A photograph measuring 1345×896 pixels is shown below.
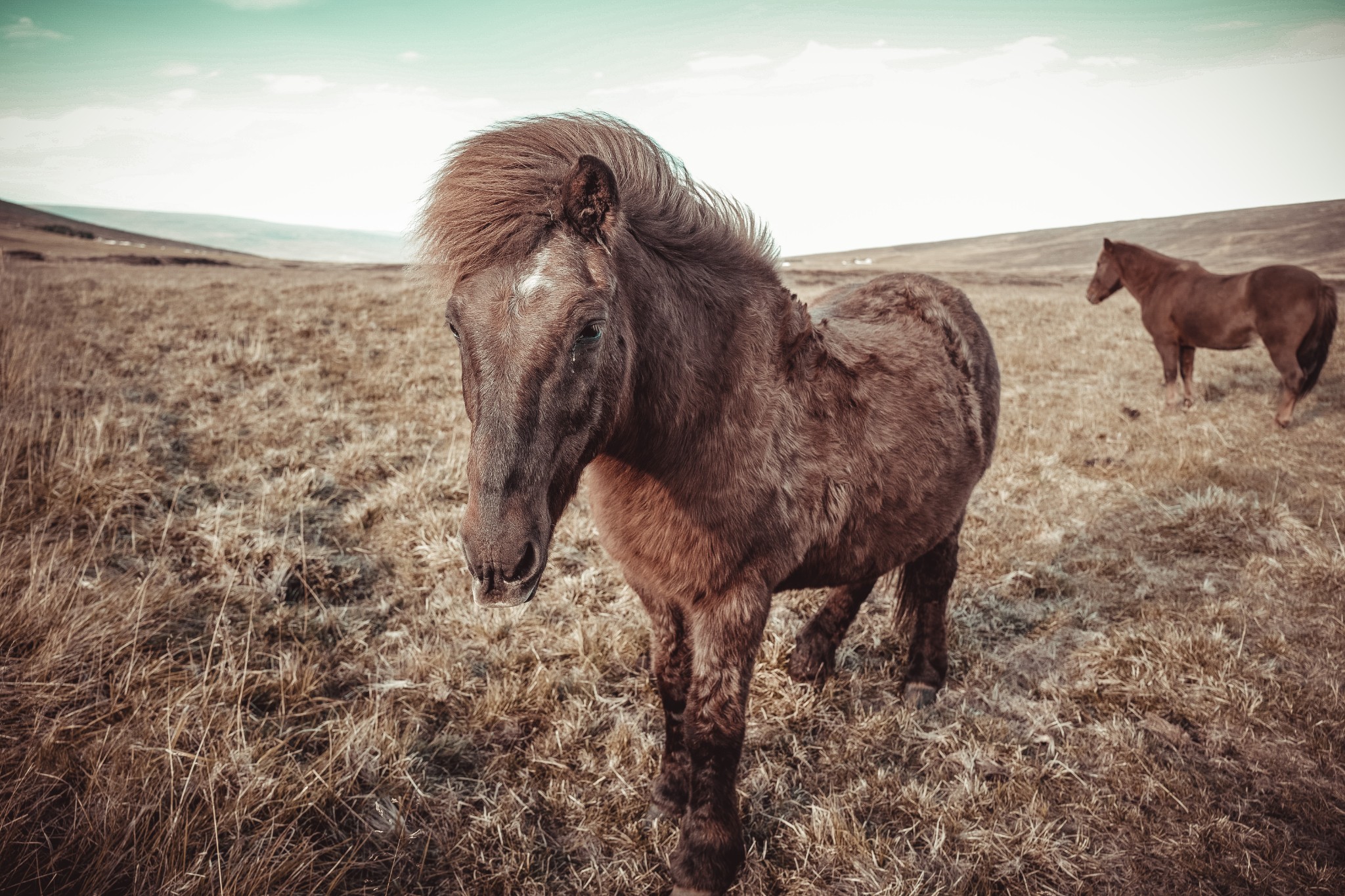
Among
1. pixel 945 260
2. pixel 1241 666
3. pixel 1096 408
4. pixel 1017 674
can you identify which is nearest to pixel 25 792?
pixel 1017 674

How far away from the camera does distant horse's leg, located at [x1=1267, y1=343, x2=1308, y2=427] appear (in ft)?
24.9

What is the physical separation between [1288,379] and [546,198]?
1037 cm

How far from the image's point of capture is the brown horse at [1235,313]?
7828 mm

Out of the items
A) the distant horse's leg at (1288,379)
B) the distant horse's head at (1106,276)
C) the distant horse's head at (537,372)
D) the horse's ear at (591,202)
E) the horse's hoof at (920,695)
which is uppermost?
the distant horse's head at (1106,276)

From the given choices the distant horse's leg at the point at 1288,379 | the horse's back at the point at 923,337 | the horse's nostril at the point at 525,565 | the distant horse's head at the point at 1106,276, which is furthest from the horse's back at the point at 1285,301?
the horse's nostril at the point at 525,565

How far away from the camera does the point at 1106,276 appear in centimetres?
1074

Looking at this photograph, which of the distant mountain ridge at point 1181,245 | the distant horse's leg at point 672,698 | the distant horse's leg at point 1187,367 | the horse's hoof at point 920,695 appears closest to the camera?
the distant horse's leg at point 672,698

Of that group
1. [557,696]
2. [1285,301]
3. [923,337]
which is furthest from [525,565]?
[1285,301]

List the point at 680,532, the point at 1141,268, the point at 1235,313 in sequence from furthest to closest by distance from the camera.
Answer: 1. the point at 1141,268
2. the point at 1235,313
3. the point at 680,532

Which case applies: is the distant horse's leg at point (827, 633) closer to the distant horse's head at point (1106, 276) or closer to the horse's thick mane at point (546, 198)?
the horse's thick mane at point (546, 198)

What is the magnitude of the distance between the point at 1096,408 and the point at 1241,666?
5.89 m

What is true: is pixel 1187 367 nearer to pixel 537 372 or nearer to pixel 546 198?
pixel 546 198

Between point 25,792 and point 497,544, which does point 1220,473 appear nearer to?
point 497,544

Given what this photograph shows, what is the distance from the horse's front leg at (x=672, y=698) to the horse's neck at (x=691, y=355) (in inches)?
32.0
